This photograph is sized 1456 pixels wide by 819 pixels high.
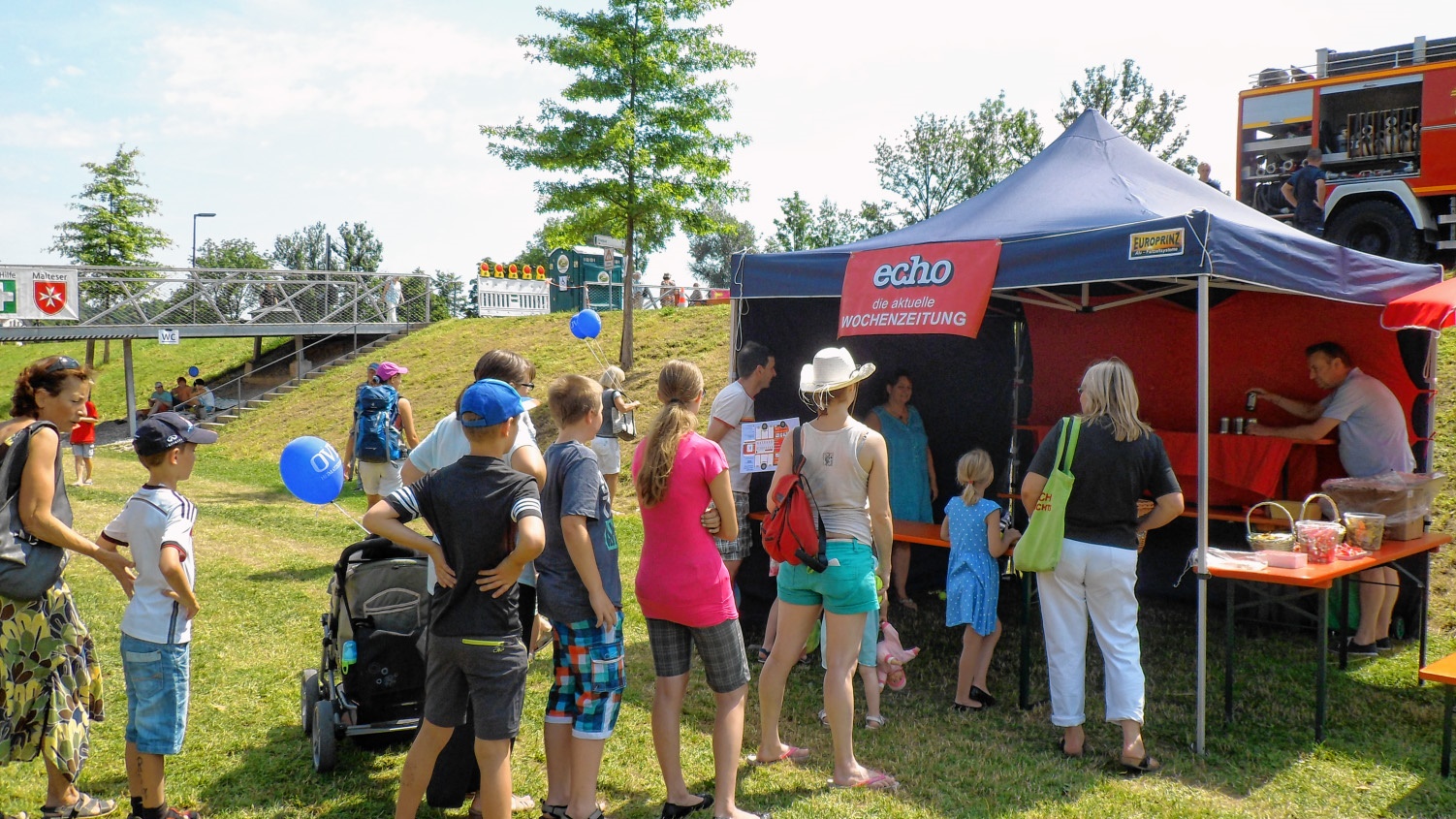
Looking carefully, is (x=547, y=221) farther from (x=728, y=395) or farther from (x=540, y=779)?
(x=540, y=779)

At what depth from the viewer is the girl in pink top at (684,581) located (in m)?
3.39

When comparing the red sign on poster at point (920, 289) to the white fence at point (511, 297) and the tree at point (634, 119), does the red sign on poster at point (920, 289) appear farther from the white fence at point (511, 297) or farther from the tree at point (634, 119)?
the white fence at point (511, 297)

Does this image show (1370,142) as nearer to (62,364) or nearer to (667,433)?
(667,433)

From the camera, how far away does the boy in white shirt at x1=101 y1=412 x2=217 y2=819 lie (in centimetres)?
322

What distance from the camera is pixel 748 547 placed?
5863mm

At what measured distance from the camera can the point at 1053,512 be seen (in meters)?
4.14

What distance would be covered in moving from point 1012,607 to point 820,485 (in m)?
3.67

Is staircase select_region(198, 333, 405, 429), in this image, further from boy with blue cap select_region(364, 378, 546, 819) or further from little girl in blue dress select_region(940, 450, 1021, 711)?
boy with blue cap select_region(364, 378, 546, 819)

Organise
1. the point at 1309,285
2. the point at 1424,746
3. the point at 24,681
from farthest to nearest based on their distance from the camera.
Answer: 1. the point at 1309,285
2. the point at 1424,746
3. the point at 24,681

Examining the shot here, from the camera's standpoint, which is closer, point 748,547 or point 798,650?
point 798,650

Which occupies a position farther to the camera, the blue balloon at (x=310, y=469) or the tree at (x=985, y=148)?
the tree at (x=985, y=148)

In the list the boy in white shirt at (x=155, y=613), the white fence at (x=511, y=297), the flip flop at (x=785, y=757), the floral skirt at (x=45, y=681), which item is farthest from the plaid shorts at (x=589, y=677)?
the white fence at (x=511, y=297)

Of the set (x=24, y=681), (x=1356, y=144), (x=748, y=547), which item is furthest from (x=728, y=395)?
(x=1356, y=144)

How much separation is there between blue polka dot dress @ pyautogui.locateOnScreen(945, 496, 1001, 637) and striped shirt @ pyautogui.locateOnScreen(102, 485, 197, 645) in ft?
10.9
